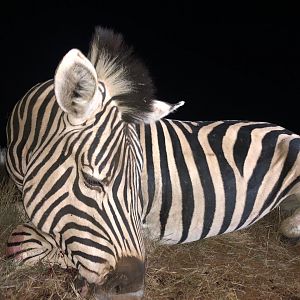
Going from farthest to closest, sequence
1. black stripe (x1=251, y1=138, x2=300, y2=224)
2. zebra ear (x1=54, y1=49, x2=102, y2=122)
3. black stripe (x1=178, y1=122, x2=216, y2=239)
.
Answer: black stripe (x1=251, y1=138, x2=300, y2=224)
black stripe (x1=178, y1=122, x2=216, y2=239)
zebra ear (x1=54, y1=49, x2=102, y2=122)

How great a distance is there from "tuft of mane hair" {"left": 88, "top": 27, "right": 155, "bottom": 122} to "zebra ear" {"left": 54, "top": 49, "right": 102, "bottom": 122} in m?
0.11

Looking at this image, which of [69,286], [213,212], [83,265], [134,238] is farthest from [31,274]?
[213,212]

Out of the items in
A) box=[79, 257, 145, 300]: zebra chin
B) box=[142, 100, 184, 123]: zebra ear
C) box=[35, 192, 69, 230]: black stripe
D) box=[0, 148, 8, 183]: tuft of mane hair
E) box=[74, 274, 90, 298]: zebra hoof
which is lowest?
box=[0, 148, 8, 183]: tuft of mane hair

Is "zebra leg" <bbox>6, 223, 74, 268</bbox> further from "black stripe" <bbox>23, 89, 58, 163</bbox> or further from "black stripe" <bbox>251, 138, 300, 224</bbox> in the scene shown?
"black stripe" <bbox>251, 138, 300, 224</bbox>

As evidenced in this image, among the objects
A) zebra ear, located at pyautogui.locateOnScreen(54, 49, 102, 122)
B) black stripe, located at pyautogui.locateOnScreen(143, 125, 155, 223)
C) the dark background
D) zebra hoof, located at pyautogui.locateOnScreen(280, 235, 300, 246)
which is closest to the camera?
zebra ear, located at pyautogui.locateOnScreen(54, 49, 102, 122)

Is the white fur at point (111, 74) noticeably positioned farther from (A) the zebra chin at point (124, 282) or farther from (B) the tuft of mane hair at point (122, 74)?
(A) the zebra chin at point (124, 282)

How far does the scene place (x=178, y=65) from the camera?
3.46 metres

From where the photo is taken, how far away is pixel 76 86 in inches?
57.8

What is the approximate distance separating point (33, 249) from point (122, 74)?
0.72 metres

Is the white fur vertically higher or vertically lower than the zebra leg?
higher

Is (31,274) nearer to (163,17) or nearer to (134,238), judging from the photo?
(134,238)

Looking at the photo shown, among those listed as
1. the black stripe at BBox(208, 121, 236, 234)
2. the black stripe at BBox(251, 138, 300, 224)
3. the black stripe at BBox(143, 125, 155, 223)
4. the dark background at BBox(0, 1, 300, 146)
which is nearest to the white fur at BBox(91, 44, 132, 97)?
the black stripe at BBox(143, 125, 155, 223)

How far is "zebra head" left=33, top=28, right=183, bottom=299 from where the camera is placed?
1464 mm

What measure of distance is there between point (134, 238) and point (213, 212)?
85 cm
